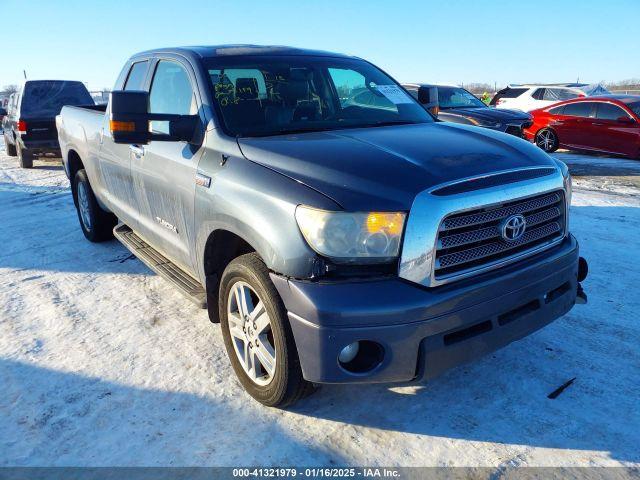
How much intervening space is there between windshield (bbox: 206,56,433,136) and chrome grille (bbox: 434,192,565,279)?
1238 millimetres

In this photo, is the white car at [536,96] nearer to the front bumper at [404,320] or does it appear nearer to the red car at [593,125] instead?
the red car at [593,125]

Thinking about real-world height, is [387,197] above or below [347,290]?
above

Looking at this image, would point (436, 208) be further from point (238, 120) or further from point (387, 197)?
point (238, 120)

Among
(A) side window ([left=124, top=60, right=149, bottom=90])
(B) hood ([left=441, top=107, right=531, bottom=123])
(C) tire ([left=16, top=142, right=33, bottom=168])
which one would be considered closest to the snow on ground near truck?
(A) side window ([left=124, top=60, right=149, bottom=90])

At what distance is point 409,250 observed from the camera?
2.19 metres

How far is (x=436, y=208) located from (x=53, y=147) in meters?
11.4

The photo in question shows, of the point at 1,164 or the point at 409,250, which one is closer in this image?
the point at 409,250

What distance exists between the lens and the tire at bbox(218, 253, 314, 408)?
2.38m

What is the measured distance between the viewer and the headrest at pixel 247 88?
10.6ft

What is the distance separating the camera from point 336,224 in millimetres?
2195

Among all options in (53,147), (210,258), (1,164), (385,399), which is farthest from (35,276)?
(1,164)

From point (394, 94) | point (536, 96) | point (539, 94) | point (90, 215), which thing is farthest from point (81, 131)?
point (539, 94)

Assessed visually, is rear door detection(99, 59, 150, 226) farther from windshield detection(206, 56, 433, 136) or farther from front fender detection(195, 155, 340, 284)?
front fender detection(195, 155, 340, 284)

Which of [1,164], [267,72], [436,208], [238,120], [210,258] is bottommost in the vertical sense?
[1,164]
